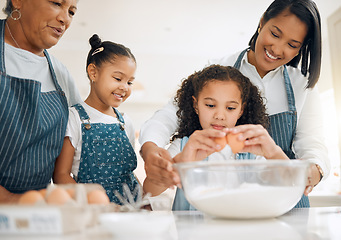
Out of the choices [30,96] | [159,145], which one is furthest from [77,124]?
[159,145]

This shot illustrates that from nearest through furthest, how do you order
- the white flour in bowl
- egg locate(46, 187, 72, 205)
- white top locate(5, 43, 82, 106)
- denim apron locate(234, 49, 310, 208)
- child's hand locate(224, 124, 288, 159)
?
egg locate(46, 187, 72, 205) < the white flour in bowl < child's hand locate(224, 124, 288, 159) < white top locate(5, 43, 82, 106) < denim apron locate(234, 49, 310, 208)

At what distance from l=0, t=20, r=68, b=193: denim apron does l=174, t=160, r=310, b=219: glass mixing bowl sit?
661 millimetres

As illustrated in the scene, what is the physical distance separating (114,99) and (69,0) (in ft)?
1.40

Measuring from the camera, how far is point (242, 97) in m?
1.43

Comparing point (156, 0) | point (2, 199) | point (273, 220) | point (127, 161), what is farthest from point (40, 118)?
point (156, 0)

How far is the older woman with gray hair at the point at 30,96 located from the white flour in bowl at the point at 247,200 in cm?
62

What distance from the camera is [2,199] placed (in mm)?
1078

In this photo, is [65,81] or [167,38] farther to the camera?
[167,38]

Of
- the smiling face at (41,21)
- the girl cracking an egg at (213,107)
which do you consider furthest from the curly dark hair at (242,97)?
the smiling face at (41,21)

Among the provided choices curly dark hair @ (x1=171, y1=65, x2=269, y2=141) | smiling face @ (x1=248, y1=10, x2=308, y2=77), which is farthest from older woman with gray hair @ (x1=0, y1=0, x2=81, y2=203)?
smiling face @ (x1=248, y1=10, x2=308, y2=77)

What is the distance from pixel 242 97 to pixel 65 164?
73 cm

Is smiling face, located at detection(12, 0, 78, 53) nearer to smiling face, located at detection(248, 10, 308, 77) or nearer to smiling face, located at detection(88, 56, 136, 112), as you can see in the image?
smiling face, located at detection(88, 56, 136, 112)

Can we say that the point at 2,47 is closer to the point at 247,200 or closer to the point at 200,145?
the point at 200,145

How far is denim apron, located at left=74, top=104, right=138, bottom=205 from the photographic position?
54.9 inches
